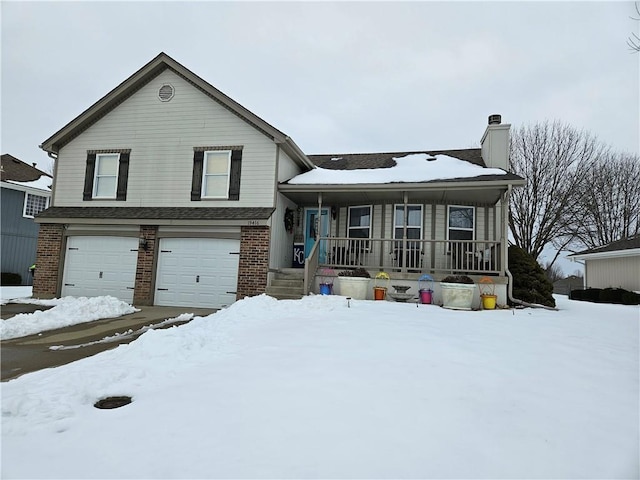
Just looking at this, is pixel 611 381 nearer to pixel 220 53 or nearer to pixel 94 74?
pixel 220 53

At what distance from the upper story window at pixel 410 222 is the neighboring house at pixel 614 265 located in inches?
495

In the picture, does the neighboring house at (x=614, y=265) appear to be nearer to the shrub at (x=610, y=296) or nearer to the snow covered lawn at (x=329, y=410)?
the shrub at (x=610, y=296)

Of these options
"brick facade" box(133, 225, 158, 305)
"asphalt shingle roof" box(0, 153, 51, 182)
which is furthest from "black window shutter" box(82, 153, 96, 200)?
"asphalt shingle roof" box(0, 153, 51, 182)

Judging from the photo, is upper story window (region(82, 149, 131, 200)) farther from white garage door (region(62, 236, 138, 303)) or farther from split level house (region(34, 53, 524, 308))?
white garage door (region(62, 236, 138, 303))

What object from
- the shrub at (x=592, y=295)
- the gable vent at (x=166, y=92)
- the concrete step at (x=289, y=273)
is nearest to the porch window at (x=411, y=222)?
the concrete step at (x=289, y=273)

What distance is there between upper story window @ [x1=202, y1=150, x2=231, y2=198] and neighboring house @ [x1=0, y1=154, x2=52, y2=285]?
11.8 m

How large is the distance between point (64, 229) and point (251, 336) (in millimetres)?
9722

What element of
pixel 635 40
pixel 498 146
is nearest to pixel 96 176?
pixel 498 146

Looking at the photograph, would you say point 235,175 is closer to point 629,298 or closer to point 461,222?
point 461,222

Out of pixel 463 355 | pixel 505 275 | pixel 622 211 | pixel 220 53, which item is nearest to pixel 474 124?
pixel 622 211

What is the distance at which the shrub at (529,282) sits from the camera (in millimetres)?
11352

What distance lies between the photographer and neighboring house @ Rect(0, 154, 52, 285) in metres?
18.0

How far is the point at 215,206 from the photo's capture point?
11.4 meters

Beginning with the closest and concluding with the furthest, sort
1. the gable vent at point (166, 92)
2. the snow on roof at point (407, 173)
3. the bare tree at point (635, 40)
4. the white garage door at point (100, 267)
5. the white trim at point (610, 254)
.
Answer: the bare tree at point (635, 40) < the snow on roof at point (407, 173) < the white garage door at point (100, 267) < the gable vent at point (166, 92) < the white trim at point (610, 254)
